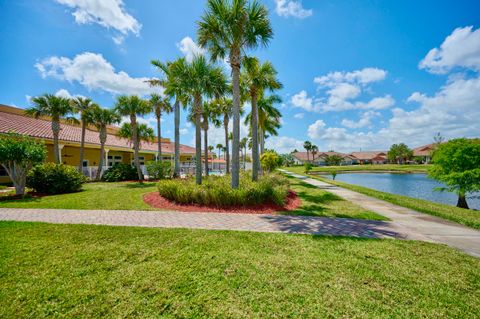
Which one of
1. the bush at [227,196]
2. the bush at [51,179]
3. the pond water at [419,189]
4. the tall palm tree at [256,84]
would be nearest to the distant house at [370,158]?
the pond water at [419,189]

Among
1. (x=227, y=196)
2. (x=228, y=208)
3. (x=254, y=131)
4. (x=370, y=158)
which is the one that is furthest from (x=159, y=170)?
(x=370, y=158)

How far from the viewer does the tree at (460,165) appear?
423 inches

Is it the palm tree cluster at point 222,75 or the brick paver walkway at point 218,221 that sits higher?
the palm tree cluster at point 222,75

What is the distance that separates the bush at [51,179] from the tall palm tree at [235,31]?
35.2 ft

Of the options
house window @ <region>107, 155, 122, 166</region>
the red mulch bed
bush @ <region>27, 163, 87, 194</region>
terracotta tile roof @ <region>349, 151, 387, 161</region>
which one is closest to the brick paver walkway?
the red mulch bed

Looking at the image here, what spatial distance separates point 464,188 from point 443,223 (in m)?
A: 7.58

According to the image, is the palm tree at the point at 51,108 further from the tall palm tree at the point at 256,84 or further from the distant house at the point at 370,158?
the distant house at the point at 370,158

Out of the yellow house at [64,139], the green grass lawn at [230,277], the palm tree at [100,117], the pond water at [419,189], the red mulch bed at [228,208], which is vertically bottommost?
the pond water at [419,189]

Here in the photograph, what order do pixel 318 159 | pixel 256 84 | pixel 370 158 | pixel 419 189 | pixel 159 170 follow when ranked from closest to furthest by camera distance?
pixel 256 84, pixel 159 170, pixel 419 189, pixel 370 158, pixel 318 159

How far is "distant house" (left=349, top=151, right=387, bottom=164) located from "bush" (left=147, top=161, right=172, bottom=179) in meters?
101

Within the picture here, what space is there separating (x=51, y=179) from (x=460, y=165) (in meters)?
24.1

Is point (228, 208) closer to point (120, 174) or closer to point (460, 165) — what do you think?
point (460, 165)

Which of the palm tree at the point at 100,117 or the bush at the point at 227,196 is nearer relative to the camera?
the bush at the point at 227,196

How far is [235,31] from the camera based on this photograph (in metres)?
8.73
